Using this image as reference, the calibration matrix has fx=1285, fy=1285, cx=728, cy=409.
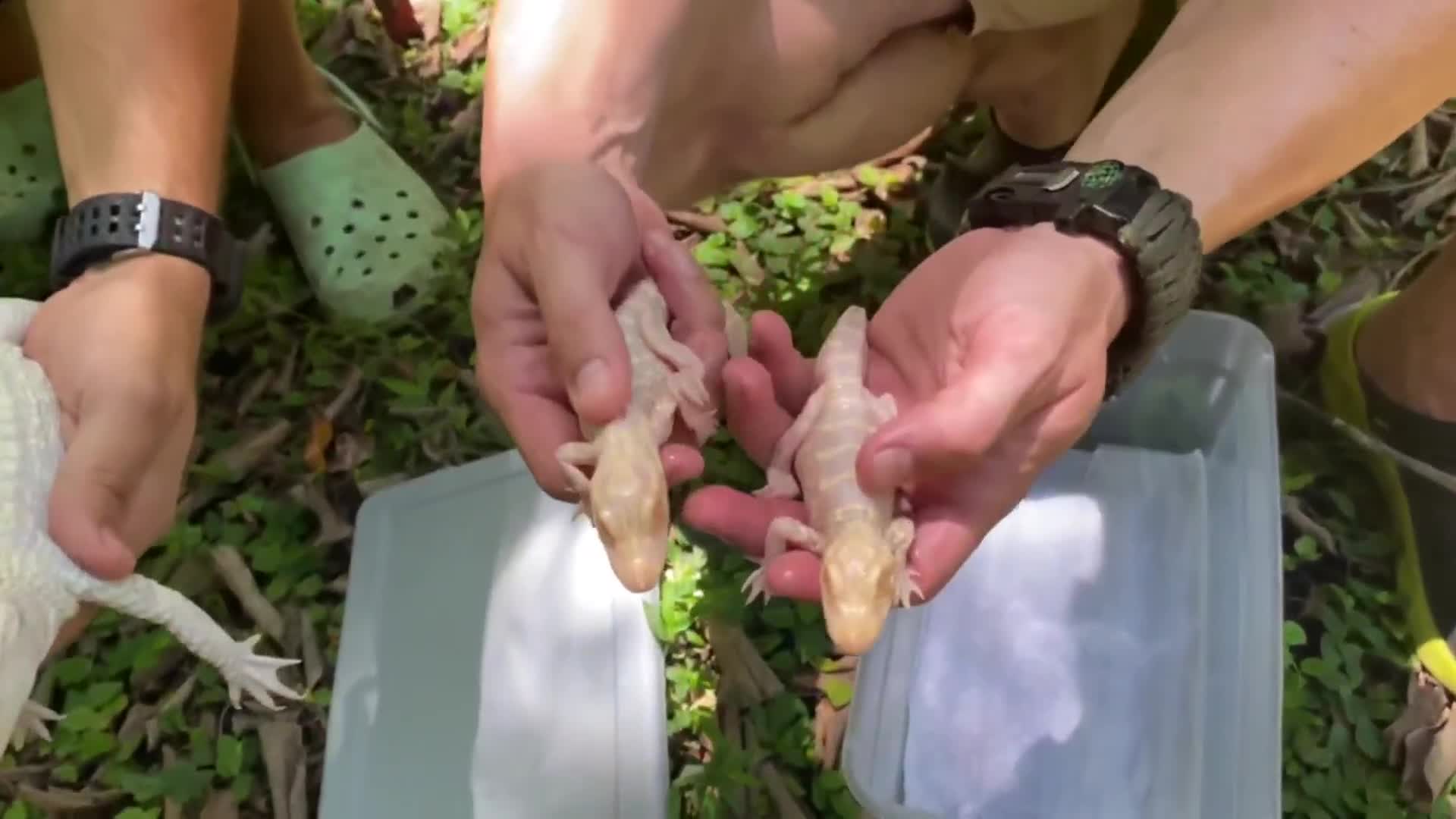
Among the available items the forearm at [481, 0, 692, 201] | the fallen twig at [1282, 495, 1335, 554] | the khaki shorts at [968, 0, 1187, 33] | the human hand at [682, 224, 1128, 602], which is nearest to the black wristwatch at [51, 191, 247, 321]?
the forearm at [481, 0, 692, 201]

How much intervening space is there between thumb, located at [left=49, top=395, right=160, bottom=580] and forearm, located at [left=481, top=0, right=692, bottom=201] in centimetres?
43

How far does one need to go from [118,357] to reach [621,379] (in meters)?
0.61

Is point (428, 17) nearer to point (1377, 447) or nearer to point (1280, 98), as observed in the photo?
point (1280, 98)

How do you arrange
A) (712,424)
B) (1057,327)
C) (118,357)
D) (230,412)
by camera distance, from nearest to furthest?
(1057,327), (712,424), (118,357), (230,412)

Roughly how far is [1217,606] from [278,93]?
4.99 ft

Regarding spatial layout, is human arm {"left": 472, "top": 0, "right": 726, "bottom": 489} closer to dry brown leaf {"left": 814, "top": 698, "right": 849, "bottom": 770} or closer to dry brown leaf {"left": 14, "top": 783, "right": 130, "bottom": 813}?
dry brown leaf {"left": 814, "top": 698, "right": 849, "bottom": 770}

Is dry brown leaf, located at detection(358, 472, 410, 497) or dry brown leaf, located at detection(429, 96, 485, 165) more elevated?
dry brown leaf, located at detection(429, 96, 485, 165)

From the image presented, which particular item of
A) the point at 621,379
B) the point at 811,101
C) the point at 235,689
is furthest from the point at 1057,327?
the point at 235,689

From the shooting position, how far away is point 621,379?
1034 millimetres

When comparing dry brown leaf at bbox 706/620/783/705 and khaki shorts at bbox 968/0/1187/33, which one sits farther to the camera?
dry brown leaf at bbox 706/620/783/705

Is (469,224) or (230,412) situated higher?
(469,224)

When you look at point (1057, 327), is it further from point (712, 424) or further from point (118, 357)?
point (118, 357)

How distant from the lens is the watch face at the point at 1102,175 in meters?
1.11

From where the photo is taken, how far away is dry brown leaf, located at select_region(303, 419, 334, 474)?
72.4 inches
